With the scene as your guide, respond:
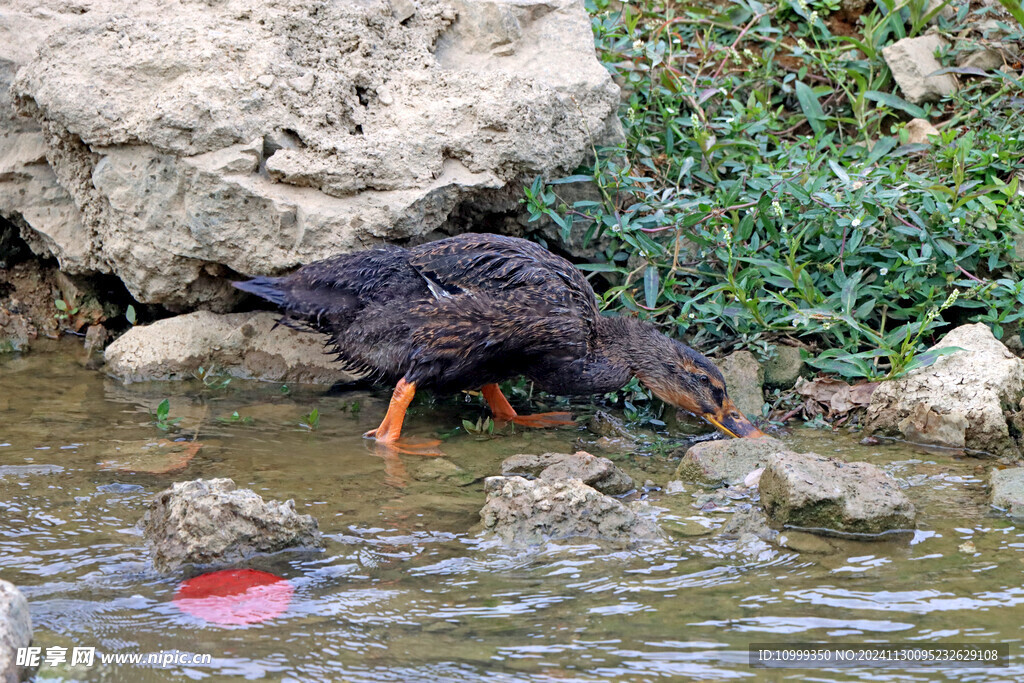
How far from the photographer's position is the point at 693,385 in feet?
18.7

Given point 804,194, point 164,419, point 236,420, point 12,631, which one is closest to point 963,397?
point 804,194

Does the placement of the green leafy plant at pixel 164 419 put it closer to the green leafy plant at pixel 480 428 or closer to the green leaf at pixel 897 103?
the green leafy plant at pixel 480 428

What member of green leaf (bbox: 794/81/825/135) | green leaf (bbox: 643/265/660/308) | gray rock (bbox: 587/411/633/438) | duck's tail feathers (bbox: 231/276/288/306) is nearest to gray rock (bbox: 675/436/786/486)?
gray rock (bbox: 587/411/633/438)

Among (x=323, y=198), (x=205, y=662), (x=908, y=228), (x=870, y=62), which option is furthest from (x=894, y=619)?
(x=870, y=62)

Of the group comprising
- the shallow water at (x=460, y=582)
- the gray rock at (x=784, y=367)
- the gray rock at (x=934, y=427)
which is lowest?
the shallow water at (x=460, y=582)

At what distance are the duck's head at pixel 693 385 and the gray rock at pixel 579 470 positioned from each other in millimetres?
1067

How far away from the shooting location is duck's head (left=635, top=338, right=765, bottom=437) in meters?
5.64

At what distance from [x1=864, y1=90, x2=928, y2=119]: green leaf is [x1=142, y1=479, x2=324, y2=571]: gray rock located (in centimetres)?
558

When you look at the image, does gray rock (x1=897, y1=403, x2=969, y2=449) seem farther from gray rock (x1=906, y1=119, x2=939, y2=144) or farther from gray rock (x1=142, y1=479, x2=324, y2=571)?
gray rock (x1=142, y1=479, x2=324, y2=571)

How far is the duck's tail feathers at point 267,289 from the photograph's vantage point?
569 centimetres

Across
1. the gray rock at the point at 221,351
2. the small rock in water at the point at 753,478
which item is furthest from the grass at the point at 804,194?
the gray rock at the point at 221,351

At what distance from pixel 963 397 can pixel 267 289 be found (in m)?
3.96

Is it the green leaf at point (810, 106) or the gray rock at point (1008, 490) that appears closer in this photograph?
the gray rock at point (1008, 490)

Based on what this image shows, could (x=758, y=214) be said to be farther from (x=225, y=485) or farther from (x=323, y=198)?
(x=225, y=485)
